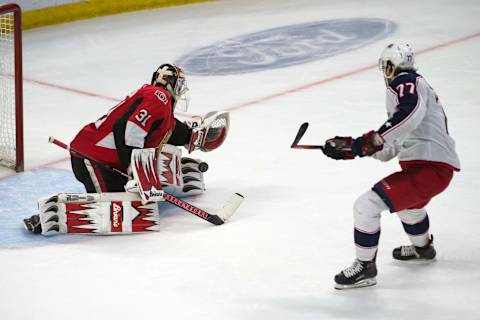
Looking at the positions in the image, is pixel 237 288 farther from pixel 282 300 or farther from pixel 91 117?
pixel 91 117

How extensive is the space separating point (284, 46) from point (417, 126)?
407 cm

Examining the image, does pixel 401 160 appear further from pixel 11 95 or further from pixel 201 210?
pixel 11 95

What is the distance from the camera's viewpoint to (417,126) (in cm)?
349

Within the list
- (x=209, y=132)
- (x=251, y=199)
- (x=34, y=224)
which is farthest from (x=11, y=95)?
(x=251, y=199)

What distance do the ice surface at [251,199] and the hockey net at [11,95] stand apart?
0.12 m

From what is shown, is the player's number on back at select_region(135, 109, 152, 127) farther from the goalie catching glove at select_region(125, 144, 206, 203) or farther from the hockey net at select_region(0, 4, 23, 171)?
the hockey net at select_region(0, 4, 23, 171)

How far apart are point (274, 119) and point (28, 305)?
2578 mm

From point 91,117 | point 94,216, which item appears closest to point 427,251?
point 94,216

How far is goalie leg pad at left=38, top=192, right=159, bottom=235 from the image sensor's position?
4176mm

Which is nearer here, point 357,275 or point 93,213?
point 357,275

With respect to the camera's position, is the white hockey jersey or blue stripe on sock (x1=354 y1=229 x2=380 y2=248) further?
blue stripe on sock (x1=354 y1=229 x2=380 y2=248)

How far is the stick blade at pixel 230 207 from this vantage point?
14.3 feet

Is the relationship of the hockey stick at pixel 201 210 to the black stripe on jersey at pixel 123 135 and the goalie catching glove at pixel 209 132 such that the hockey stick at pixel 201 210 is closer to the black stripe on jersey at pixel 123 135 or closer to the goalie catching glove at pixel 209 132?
the black stripe on jersey at pixel 123 135

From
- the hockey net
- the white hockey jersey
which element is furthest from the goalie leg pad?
the white hockey jersey
